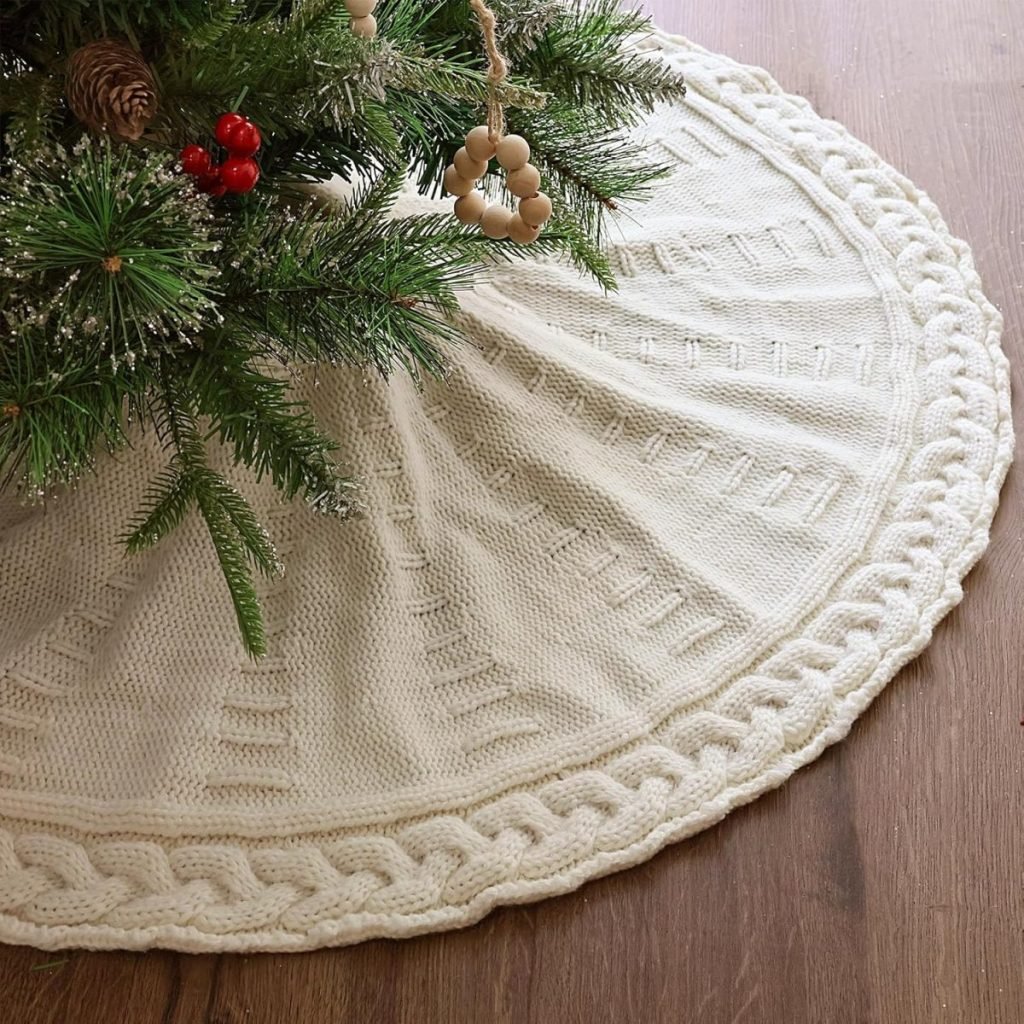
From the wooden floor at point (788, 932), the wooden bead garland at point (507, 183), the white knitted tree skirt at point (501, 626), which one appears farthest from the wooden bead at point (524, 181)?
Answer: the wooden floor at point (788, 932)

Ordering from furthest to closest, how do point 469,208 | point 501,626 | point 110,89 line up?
point 501,626 → point 469,208 → point 110,89

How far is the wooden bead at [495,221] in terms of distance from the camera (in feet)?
2.35

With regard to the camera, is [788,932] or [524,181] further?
[788,932]

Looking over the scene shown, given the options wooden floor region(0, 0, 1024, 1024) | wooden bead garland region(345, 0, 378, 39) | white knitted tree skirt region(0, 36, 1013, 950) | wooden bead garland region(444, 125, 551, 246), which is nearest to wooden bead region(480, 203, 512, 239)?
wooden bead garland region(444, 125, 551, 246)

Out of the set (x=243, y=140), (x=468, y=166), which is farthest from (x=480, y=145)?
(x=243, y=140)

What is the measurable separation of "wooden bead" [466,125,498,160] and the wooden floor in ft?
1.67

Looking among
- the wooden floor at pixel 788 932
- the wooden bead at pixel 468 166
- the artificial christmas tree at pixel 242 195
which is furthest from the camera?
the wooden floor at pixel 788 932

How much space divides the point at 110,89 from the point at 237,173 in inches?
3.0

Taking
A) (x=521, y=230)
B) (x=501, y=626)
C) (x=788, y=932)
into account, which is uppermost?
(x=521, y=230)

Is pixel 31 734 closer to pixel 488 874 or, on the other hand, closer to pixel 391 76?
pixel 488 874

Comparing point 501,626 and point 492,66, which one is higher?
point 492,66

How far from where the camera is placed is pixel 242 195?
72 cm

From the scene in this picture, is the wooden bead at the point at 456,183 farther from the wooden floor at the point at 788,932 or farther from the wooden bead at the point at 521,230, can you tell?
the wooden floor at the point at 788,932

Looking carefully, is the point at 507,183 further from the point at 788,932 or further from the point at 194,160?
the point at 788,932
